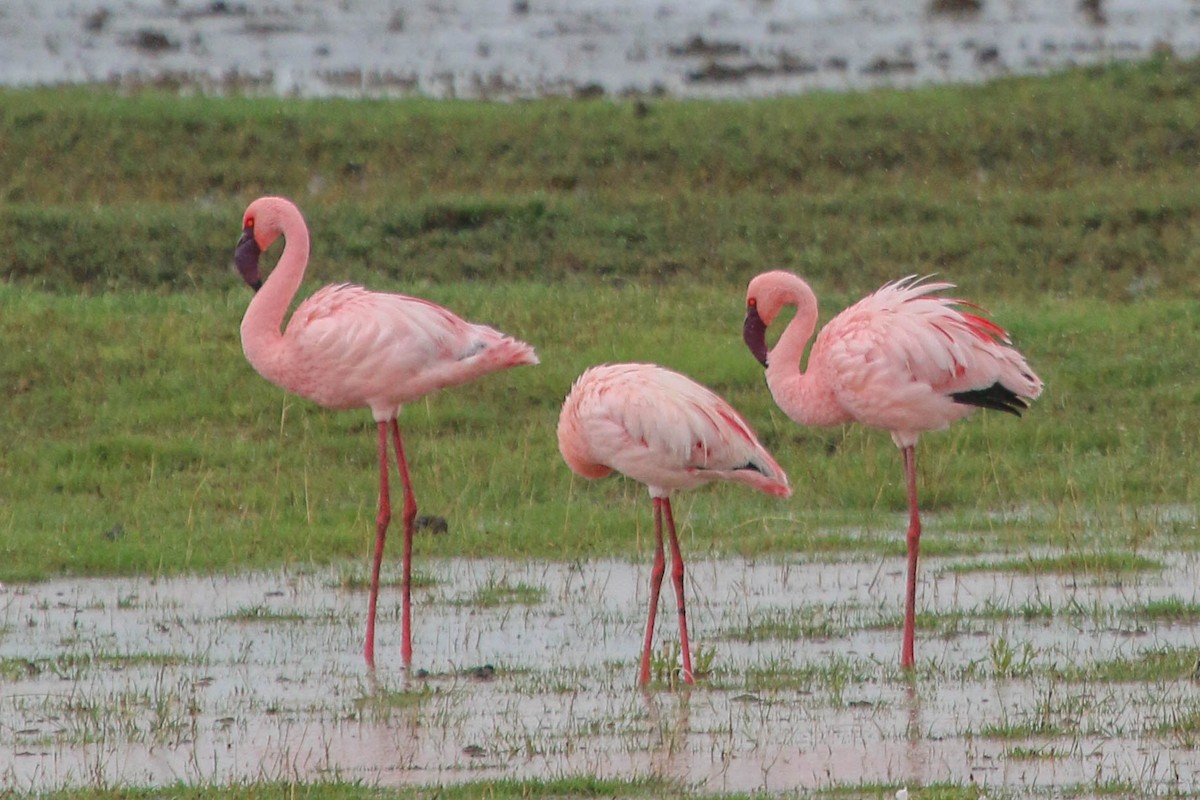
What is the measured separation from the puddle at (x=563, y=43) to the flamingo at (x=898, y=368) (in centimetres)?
1531

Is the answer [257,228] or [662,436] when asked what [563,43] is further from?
[662,436]

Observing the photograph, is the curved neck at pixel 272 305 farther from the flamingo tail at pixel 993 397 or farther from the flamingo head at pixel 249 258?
the flamingo tail at pixel 993 397

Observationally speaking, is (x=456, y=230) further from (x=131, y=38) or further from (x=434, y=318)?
(x=131, y=38)

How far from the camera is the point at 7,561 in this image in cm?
884

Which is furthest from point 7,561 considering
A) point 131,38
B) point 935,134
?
point 131,38

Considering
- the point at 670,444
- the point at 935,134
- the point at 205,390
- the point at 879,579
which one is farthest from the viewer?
the point at 935,134

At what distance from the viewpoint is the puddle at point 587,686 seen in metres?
5.69

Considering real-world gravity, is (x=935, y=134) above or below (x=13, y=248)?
above

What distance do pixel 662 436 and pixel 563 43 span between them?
21.8m

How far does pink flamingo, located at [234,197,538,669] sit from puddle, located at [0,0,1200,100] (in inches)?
582

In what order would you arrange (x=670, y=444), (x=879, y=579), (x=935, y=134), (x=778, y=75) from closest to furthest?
(x=670, y=444)
(x=879, y=579)
(x=935, y=134)
(x=778, y=75)

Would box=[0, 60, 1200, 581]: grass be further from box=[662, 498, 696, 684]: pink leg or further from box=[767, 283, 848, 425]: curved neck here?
box=[662, 498, 696, 684]: pink leg

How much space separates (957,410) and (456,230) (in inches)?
393

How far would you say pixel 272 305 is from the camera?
812cm
